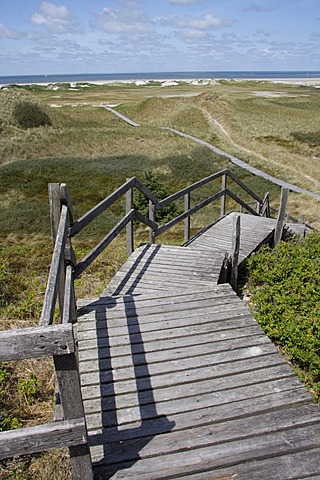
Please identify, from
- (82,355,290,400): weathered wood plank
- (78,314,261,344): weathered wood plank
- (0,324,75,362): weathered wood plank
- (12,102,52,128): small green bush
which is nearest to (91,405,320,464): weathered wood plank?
(82,355,290,400): weathered wood plank

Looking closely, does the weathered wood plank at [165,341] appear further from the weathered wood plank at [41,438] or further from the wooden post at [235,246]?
the wooden post at [235,246]

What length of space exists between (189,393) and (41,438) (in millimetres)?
1534

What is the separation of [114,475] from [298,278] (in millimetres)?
4610

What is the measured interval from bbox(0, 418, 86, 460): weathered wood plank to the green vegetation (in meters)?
3.32

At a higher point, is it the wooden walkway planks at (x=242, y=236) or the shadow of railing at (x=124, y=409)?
the shadow of railing at (x=124, y=409)

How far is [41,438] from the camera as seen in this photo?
6.37 ft

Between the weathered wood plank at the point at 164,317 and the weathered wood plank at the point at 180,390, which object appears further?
the weathered wood plank at the point at 164,317

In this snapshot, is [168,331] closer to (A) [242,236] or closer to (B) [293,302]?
(B) [293,302]

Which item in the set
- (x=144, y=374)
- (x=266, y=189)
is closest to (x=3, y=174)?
(x=266, y=189)

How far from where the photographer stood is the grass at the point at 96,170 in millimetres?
4705

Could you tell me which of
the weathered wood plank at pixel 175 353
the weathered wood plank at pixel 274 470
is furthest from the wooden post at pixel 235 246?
the weathered wood plank at pixel 274 470

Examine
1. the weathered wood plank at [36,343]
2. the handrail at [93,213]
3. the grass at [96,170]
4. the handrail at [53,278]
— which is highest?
the weathered wood plank at [36,343]

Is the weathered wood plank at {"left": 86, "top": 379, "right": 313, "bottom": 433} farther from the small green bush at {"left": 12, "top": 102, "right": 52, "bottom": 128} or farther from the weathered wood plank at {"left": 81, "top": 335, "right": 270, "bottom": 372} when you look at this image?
the small green bush at {"left": 12, "top": 102, "right": 52, "bottom": 128}

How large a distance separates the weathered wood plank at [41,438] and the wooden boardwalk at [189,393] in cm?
74
